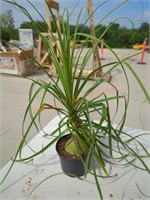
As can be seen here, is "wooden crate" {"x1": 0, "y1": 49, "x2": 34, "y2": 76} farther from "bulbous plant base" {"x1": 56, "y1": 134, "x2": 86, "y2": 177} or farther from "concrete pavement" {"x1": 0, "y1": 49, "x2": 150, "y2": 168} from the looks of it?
"bulbous plant base" {"x1": 56, "y1": 134, "x2": 86, "y2": 177}

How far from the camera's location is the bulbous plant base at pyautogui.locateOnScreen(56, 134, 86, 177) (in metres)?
0.47

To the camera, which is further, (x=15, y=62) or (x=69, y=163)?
(x=15, y=62)

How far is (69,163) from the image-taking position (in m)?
0.48

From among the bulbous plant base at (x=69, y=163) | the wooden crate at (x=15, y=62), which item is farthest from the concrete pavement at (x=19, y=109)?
the bulbous plant base at (x=69, y=163)

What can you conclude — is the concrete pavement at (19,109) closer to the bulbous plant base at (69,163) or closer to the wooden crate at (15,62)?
the wooden crate at (15,62)

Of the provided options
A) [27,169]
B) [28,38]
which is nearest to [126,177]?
[27,169]

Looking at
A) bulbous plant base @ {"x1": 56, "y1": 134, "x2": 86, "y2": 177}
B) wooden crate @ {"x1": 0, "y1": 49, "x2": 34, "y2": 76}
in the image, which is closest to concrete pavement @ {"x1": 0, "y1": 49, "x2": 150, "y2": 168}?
wooden crate @ {"x1": 0, "y1": 49, "x2": 34, "y2": 76}

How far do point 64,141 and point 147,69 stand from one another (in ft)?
8.93

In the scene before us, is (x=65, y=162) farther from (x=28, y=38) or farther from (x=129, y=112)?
(x=28, y=38)

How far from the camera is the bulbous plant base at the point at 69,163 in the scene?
0.47 m

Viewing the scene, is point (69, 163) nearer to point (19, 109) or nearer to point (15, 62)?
point (19, 109)

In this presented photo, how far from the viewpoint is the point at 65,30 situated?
447mm

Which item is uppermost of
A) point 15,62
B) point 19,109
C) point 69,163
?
point 15,62

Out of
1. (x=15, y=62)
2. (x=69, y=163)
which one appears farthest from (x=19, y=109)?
(x=69, y=163)
